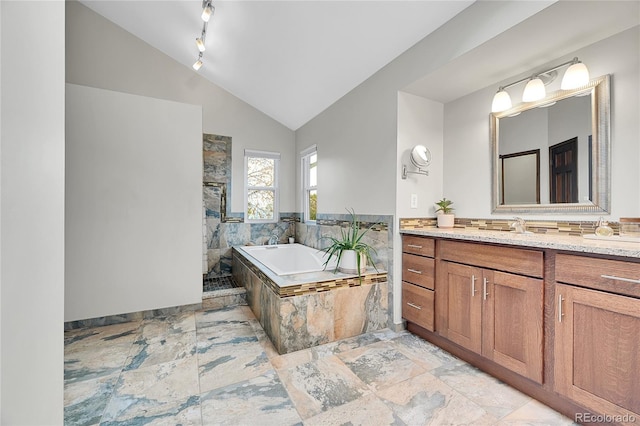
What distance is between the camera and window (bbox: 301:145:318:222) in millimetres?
4129

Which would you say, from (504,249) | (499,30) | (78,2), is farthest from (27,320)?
(78,2)

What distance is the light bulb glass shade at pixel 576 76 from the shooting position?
5.67ft

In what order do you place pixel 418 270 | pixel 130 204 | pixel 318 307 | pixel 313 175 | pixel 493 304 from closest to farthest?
pixel 493 304 < pixel 318 307 < pixel 418 270 < pixel 130 204 < pixel 313 175

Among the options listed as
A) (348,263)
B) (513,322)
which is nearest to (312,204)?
(348,263)

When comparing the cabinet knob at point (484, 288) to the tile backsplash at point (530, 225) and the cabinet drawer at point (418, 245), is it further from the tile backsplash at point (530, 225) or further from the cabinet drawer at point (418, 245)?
the tile backsplash at point (530, 225)

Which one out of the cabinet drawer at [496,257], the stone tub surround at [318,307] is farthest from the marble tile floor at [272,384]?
the cabinet drawer at [496,257]

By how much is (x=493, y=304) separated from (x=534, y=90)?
5.19 ft

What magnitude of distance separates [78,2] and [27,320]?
443 centimetres

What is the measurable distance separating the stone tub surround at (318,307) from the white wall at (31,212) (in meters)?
1.40

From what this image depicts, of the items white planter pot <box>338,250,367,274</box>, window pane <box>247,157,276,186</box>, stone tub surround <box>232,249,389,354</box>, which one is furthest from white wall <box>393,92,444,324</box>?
window pane <box>247,157,276,186</box>

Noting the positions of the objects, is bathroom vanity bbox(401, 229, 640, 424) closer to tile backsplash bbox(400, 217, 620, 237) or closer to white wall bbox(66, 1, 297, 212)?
tile backsplash bbox(400, 217, 620, 237)

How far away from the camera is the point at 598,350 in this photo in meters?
1.25

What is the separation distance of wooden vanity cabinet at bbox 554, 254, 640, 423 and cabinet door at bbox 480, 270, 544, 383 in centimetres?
9

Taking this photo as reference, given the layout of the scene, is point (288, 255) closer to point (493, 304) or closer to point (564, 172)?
point (493, 304)
